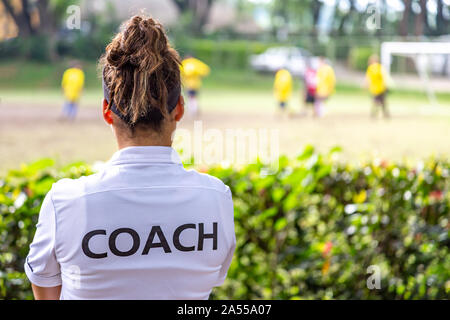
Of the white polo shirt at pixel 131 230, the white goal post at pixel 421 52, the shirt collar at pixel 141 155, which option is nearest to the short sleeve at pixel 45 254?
the white polo shirt at pixel 131 230

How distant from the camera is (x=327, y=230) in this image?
305cm

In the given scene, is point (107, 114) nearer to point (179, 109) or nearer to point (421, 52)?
point (179, 109)

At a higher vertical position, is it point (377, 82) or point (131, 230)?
point (131, 230)

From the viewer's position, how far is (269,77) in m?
25.9

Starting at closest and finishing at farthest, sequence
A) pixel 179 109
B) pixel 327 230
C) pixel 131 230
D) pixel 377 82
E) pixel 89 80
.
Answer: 1. pixel 131 230
2. pixel 179 109
3. pixel 327 230
4. pixel 377 82
5. pixel 89 80

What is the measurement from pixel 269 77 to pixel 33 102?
461 inches

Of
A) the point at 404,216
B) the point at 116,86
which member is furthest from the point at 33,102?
the point at 116,86

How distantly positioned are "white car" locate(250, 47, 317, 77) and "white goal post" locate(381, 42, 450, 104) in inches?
249

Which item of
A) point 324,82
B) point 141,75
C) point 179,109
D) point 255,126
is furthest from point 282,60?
point 141,75

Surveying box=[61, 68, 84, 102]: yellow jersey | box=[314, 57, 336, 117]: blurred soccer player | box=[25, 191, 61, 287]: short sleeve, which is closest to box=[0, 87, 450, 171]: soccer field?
box=[314, 57, 336, 117]: blurred soccer player

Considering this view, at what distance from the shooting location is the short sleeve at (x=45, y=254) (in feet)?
4.29

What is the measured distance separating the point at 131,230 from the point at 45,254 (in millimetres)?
210

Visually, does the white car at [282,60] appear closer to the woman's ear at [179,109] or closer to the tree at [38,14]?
the tree at [38,14]

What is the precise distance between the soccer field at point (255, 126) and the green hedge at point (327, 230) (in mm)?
5024
